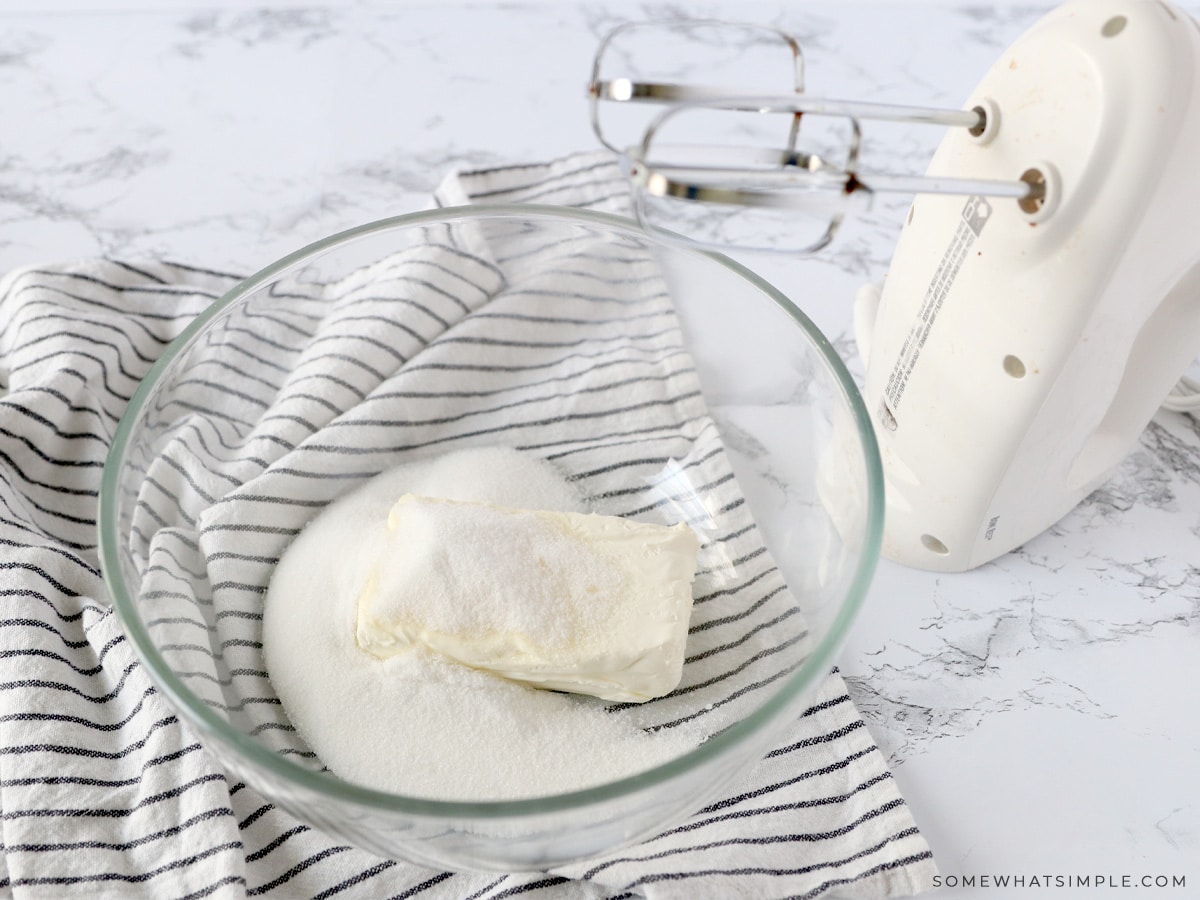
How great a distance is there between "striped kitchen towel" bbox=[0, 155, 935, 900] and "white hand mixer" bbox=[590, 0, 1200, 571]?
0.14 metres

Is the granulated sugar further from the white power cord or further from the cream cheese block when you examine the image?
the white power cord

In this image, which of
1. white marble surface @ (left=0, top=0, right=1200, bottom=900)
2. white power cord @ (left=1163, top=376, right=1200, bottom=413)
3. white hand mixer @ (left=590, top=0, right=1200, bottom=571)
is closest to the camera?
white hand mixer @ (left=590, top=0, right=1200, bottom=571)

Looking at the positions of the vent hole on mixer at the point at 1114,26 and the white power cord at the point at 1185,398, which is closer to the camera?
the vent hole on mixer at the point at 1114,26

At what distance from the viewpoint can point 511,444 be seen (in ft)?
2.54

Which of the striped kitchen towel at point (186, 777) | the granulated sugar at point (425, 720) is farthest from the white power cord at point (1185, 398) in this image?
the granulated sugar at point (425, 720)

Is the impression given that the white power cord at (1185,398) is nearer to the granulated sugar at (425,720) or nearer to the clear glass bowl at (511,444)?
the clear glass bowl at (511,444)

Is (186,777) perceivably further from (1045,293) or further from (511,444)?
(1045,293)

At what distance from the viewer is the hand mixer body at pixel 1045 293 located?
0.52m

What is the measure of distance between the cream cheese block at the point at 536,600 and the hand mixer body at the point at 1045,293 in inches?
6.4

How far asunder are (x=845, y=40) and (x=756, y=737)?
2.83 ft

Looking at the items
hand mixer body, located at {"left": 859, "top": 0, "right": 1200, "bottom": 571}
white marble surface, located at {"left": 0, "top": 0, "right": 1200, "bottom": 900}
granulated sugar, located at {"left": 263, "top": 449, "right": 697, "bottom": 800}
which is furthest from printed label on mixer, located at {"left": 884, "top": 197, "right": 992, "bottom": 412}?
granulated sugar, located at {"left": 263, "top": 449, "right": 697, "bottom": 800}

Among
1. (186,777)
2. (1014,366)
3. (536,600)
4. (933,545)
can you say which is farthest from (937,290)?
(186,777)

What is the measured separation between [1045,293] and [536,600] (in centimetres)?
31

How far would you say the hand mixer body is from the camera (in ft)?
1.69
